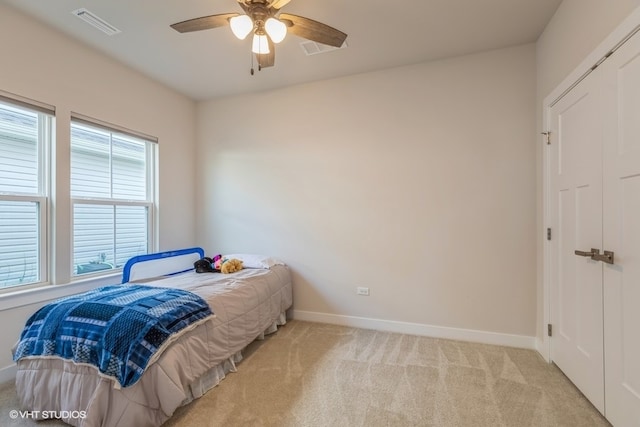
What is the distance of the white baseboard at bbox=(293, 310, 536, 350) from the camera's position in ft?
8.79

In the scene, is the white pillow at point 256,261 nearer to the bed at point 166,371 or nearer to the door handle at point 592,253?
the bed at point 166,371

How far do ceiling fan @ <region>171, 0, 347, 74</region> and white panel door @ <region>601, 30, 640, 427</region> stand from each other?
61.5 inches

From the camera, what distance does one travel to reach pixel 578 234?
1982 millimetres

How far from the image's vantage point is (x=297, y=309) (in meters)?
3.47

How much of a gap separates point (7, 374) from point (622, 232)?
13.9 feet

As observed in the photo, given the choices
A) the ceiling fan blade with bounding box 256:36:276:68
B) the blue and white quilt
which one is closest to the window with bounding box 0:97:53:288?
the blue and white quilt

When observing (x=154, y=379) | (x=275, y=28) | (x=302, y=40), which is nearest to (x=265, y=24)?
(x=275, y=28)

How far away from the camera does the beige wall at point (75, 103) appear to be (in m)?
2.22

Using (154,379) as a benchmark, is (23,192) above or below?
above

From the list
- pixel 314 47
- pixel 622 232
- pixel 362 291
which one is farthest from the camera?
pixel 362 291

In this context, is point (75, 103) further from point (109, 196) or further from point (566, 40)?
point (566, 40)

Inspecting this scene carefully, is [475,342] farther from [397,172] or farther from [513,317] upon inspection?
[397,172]

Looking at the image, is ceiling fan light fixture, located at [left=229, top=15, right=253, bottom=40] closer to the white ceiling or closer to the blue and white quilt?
the white ceiling

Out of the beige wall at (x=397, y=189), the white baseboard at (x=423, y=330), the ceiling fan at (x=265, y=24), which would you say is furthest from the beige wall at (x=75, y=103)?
the white baseboard at (x=423, y=330)
